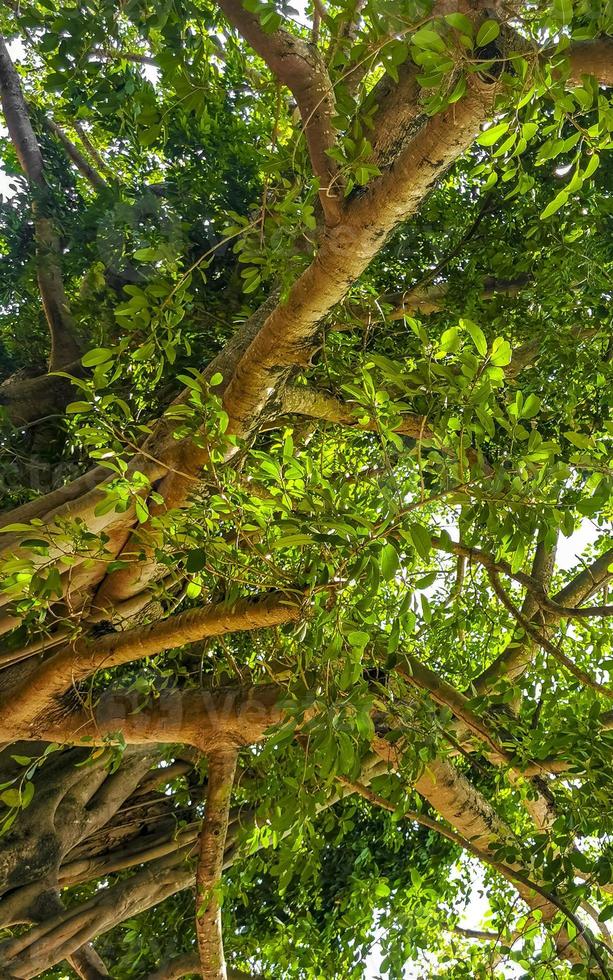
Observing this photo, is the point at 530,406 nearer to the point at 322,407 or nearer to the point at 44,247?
the point at 322,407

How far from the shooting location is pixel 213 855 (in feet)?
7.81

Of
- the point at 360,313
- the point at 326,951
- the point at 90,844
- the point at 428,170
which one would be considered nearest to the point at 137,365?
the point at 360,313

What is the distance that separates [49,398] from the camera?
11.1ft

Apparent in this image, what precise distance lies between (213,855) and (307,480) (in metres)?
1.64

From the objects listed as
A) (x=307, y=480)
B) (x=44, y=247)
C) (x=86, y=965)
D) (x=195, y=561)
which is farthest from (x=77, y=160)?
(x=86, y=965)

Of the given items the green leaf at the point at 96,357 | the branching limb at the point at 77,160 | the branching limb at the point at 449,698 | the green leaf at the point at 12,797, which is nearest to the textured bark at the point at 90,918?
the green leaf at the point at 12,797

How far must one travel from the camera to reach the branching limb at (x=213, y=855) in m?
2.37

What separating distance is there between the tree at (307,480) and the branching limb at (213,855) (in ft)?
0.05

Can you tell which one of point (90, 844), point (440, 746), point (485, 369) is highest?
point (485, 369)

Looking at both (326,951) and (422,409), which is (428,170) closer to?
(422,409)

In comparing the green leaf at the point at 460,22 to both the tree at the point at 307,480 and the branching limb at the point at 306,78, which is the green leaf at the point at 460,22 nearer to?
the tree at the point at 307,480

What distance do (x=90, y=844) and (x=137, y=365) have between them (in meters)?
2.35

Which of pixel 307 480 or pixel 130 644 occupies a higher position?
pixel 307 480

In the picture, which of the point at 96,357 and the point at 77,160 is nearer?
the point at 96,357
